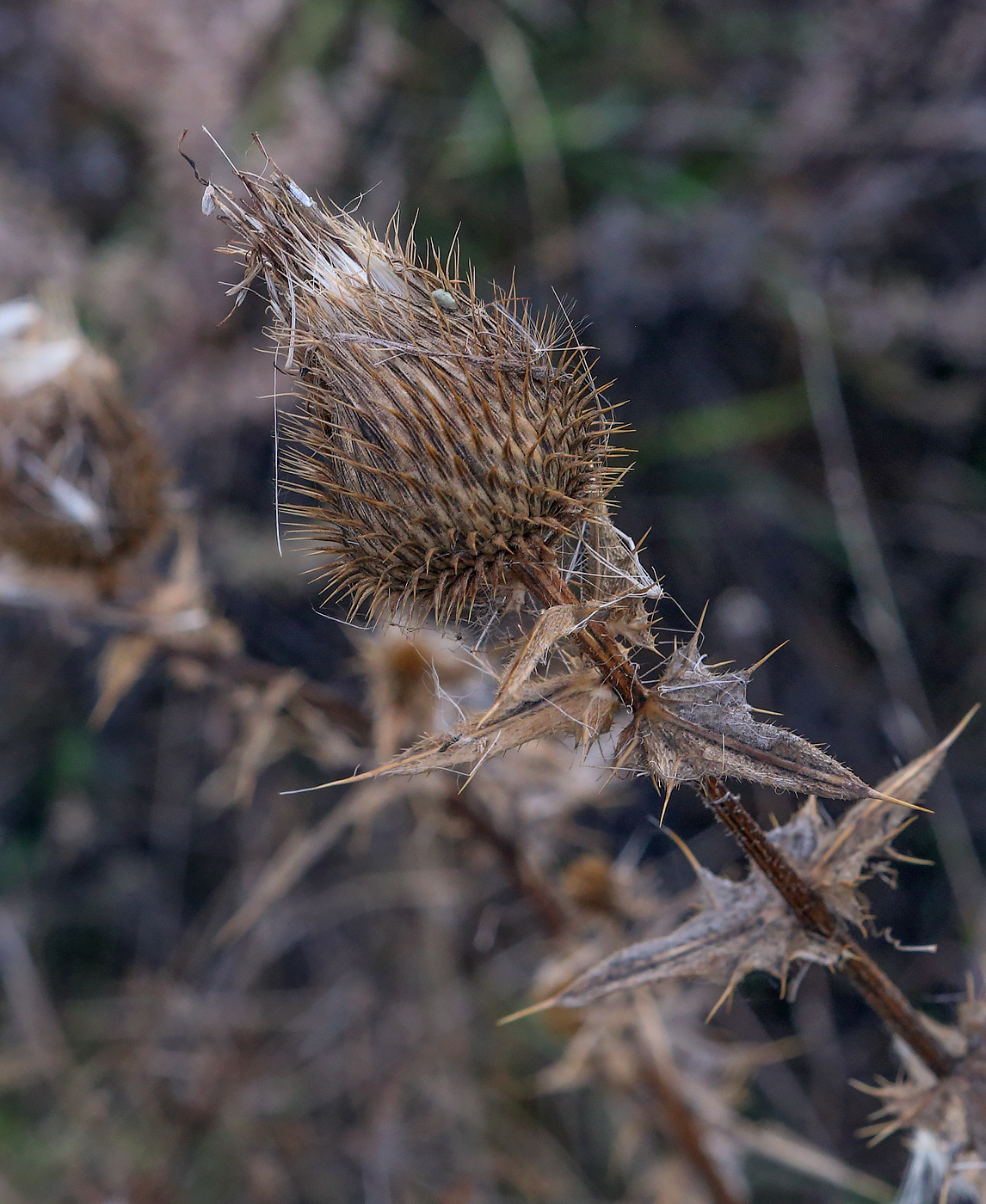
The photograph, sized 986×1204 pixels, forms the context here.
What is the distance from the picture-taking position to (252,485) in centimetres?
419

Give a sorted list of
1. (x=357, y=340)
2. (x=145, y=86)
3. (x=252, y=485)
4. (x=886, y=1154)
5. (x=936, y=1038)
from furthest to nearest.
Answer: (x=252, y=485) < (x=145, y=86) < (x=886, y=1154) < (x=936, y=1038) < (x=357, y=340)

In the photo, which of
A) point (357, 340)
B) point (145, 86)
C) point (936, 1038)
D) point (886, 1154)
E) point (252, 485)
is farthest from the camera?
point (252, 485)

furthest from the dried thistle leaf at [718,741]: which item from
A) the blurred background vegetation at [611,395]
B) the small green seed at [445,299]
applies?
the blurred background vegetation at [611,395]

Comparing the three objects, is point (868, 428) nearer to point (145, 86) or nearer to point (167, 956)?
point (145, 86)

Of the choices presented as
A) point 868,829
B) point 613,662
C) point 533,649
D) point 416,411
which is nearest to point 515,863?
point 868,829

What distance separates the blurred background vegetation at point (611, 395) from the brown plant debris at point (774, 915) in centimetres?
175

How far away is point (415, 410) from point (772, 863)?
0.91 m

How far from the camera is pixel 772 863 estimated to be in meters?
1.50

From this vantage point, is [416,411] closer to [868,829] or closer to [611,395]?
[868,829]

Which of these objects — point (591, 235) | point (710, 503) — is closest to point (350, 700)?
point (710, 503)

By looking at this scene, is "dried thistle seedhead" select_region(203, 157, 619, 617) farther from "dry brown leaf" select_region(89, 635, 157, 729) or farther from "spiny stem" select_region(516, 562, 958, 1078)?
"dry brown leaf" select_region(89, 635, 157, 729)

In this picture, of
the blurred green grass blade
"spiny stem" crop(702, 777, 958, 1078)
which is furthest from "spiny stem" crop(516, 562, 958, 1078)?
the blurred green grass blade

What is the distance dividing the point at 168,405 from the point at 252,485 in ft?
1.60

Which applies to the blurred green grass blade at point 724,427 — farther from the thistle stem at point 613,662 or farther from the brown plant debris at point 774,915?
the thistle stem at point 613,662
